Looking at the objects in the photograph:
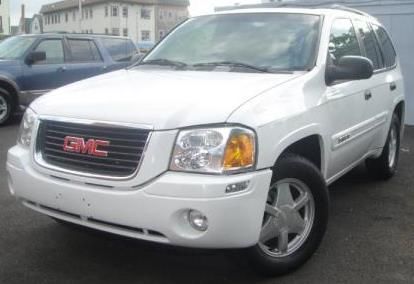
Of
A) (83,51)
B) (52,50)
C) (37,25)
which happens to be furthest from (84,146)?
(37,25)

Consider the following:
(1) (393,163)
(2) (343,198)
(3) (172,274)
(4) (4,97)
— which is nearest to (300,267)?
(3) (172,274)

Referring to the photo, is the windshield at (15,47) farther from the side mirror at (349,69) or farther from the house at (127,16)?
the house at (127,16)

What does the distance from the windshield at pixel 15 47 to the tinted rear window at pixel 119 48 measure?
160 centimetres

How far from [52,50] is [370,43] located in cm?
694

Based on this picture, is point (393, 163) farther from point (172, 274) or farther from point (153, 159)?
point (153, 159)

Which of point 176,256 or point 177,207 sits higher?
point 177,207

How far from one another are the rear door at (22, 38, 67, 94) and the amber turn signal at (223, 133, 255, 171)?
A: 26.1 feet

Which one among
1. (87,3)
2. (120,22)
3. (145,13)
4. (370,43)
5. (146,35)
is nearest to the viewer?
(370,43)

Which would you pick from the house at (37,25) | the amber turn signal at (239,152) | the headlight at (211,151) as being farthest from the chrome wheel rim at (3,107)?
the amber turn signal at (239,152)

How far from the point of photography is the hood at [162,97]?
3.16 meters

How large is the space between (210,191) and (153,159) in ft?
1.19

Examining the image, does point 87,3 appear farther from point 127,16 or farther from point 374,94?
point 374,94

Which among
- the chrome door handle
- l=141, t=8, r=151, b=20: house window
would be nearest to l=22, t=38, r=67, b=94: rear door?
the chrome door handle

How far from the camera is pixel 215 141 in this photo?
3.09 metres
